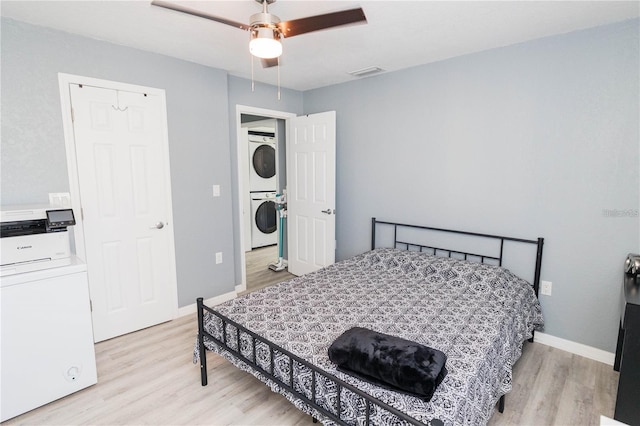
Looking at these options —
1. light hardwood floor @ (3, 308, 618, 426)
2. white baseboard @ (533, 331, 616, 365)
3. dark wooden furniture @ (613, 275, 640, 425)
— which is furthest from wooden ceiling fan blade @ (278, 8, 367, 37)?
white baseboard @ (533, 331, 616, 365)

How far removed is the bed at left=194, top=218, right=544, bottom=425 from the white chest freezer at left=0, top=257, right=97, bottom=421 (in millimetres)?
739

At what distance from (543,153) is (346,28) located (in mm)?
1813

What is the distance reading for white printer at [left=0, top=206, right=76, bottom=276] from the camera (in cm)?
195

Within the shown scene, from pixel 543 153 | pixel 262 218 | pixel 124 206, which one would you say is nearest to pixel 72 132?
pixel 124 206

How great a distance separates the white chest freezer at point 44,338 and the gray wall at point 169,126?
0.77 metres

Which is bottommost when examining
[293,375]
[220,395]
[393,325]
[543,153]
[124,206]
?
[220,395]

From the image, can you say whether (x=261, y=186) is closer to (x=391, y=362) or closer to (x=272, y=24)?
(x=272, y=24)

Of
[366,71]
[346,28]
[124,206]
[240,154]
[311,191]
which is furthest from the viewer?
[311,191]

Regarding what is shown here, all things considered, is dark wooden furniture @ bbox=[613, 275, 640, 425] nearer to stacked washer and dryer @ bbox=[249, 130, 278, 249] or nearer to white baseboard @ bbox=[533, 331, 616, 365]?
white baseboard @ bbox=[533, 331, 616, 365]

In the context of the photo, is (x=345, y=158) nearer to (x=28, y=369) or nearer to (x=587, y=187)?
(x=587, y=187)

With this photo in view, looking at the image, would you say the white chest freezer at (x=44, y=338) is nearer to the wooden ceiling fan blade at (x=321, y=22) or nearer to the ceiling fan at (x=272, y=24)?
the ceiling fan at (x=272, y=24)

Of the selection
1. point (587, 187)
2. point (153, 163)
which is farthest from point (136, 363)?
point (587, 187)

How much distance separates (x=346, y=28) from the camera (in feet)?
7.75

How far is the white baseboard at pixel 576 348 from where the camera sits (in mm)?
2465
